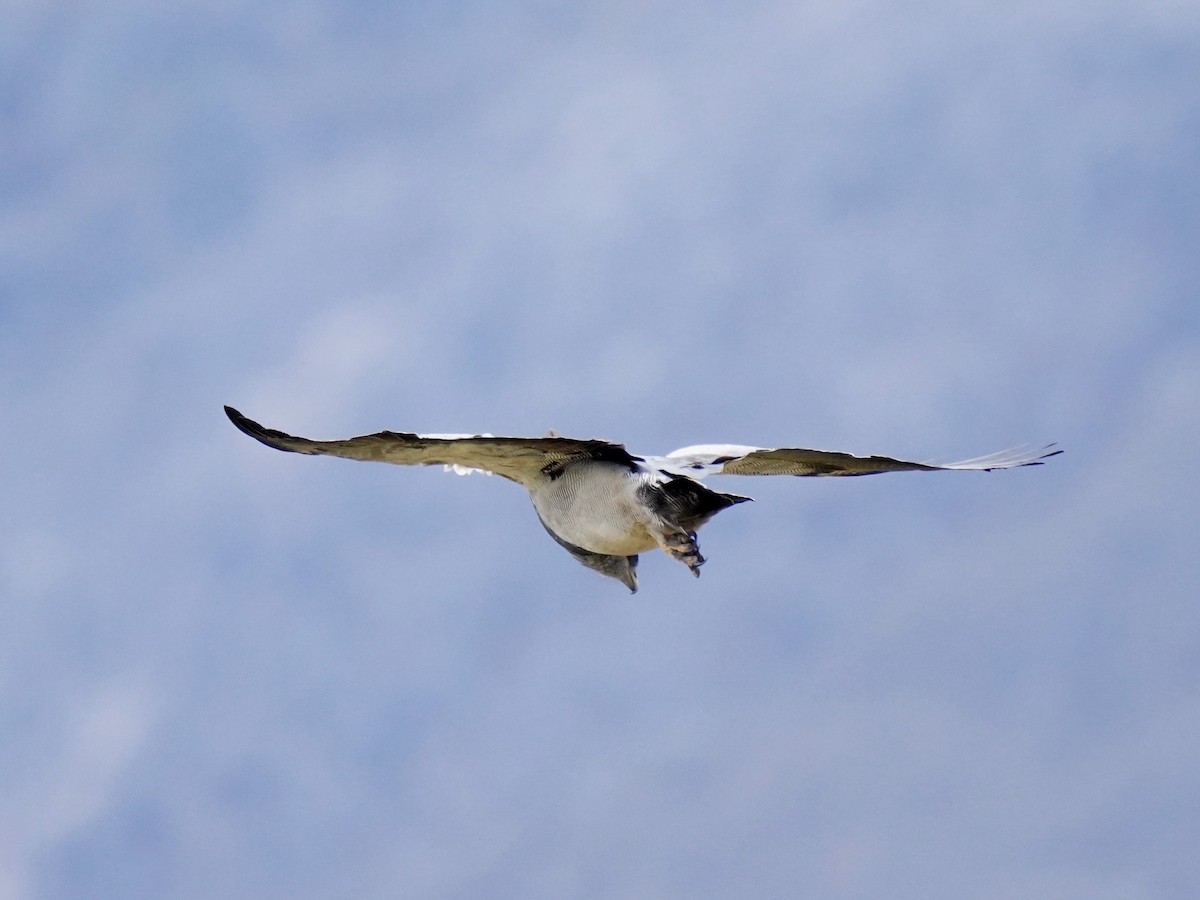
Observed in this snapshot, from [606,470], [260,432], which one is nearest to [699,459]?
[606,470]

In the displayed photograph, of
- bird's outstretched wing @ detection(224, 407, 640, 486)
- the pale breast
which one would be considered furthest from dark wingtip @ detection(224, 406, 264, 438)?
the pale breast

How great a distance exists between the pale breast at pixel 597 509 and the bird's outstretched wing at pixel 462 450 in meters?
0.27

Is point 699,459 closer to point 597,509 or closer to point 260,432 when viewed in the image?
point 597,509

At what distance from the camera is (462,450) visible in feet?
101

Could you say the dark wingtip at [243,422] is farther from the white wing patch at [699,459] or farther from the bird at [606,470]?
the white wing patch at [699,459]

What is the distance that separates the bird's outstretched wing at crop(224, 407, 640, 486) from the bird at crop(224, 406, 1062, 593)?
0.06 ft

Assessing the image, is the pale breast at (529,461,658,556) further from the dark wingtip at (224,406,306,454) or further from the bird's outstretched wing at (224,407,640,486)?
the dark wingtip at (224,406,306,454)

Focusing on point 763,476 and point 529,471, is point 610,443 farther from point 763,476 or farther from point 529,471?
point 763,476

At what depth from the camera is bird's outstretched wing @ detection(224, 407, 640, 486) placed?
29234 mm

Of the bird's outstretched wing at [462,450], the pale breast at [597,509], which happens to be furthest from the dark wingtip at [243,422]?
the pale breast at [597,509]

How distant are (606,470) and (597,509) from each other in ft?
2.19

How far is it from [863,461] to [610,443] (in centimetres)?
471

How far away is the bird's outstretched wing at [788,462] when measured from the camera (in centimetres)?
3067

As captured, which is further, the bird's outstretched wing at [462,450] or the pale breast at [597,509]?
the pale breast at [597,509]
